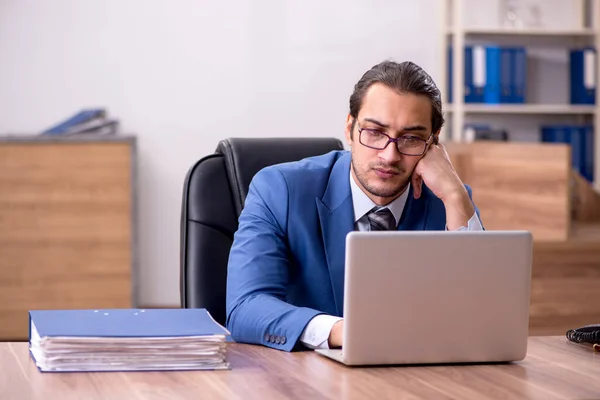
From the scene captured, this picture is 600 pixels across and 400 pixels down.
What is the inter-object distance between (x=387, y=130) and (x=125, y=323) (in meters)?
0.74

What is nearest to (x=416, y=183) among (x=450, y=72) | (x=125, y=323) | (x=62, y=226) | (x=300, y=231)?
(x=300, y=231)

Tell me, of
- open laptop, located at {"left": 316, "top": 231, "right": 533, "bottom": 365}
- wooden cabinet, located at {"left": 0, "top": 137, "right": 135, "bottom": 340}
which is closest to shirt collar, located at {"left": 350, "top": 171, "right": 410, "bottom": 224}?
open laptop, located at {"left": 316, "top": 231, "right": 533, "bottom": 365}

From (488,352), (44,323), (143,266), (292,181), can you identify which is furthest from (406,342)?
(143,266)

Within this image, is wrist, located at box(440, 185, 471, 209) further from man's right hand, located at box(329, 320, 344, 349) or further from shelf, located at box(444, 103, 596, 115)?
shelf, located at box(444, 103, 596, 115)

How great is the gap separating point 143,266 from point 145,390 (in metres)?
4.06

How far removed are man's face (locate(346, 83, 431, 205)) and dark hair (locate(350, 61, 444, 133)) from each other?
16 millimetres

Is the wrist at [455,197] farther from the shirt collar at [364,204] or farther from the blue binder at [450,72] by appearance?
the blue binder at [450,72]

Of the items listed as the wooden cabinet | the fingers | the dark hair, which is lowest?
the wooden cabinet

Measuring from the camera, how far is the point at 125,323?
59.0 inches

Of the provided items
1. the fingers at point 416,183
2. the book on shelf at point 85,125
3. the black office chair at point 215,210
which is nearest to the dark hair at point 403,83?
the fingers at point 416,183

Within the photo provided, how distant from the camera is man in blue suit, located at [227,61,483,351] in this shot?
197cm

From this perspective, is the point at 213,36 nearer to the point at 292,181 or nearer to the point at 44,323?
the point at 292,181

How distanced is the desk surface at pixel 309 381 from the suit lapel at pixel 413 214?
0.62 metres

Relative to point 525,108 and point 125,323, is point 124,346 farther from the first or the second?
point 525,108
